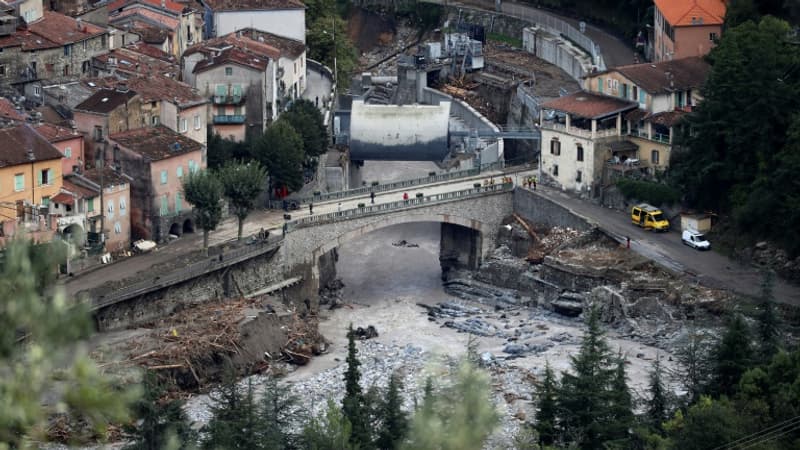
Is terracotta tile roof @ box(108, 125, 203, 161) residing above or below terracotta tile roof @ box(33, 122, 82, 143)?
below

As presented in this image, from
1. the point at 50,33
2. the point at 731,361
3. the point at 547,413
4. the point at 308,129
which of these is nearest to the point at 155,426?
the point at 547,413

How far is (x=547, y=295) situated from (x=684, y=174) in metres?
7.35

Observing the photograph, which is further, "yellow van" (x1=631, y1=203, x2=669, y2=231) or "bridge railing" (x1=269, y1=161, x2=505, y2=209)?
"bridge railing" (x1=269, y1=161, x2=505, y2=209)

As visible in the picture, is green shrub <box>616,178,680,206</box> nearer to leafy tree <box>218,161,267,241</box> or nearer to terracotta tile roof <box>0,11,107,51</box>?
leafy tree <box>218,161,267,241</box>

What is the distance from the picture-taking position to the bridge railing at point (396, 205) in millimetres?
63781

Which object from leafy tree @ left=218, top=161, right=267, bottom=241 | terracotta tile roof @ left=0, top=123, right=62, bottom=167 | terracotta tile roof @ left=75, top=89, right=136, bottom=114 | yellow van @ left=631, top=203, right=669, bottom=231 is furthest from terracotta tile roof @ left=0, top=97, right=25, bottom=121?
yellow van @ left=631, top=203, right=669, bottom=231

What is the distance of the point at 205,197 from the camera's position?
59.8 meters

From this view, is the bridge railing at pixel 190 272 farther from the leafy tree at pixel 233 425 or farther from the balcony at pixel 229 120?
the leafy tree at pixel 233 425

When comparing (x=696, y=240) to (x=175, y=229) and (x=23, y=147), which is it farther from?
(x=23, y=147)

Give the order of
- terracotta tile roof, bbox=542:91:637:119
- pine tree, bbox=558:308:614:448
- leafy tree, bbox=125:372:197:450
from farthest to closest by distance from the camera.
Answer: terracotta tile roof, bbox=542:91:637:119 < pine tree, bbox=558:308:614:448 < leafy tree, bbox=125:372:197:450

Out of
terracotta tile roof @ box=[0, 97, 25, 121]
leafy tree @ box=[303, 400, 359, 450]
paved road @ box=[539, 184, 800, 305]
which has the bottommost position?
paved road @ box=[539, 184, 800, 305]

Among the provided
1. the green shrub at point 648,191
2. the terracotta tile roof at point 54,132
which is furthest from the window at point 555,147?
the terracotta tile roof at point 54,132

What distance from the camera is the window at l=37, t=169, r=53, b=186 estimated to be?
57312 millimetres

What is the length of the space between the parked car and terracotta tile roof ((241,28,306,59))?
23.7 meters
